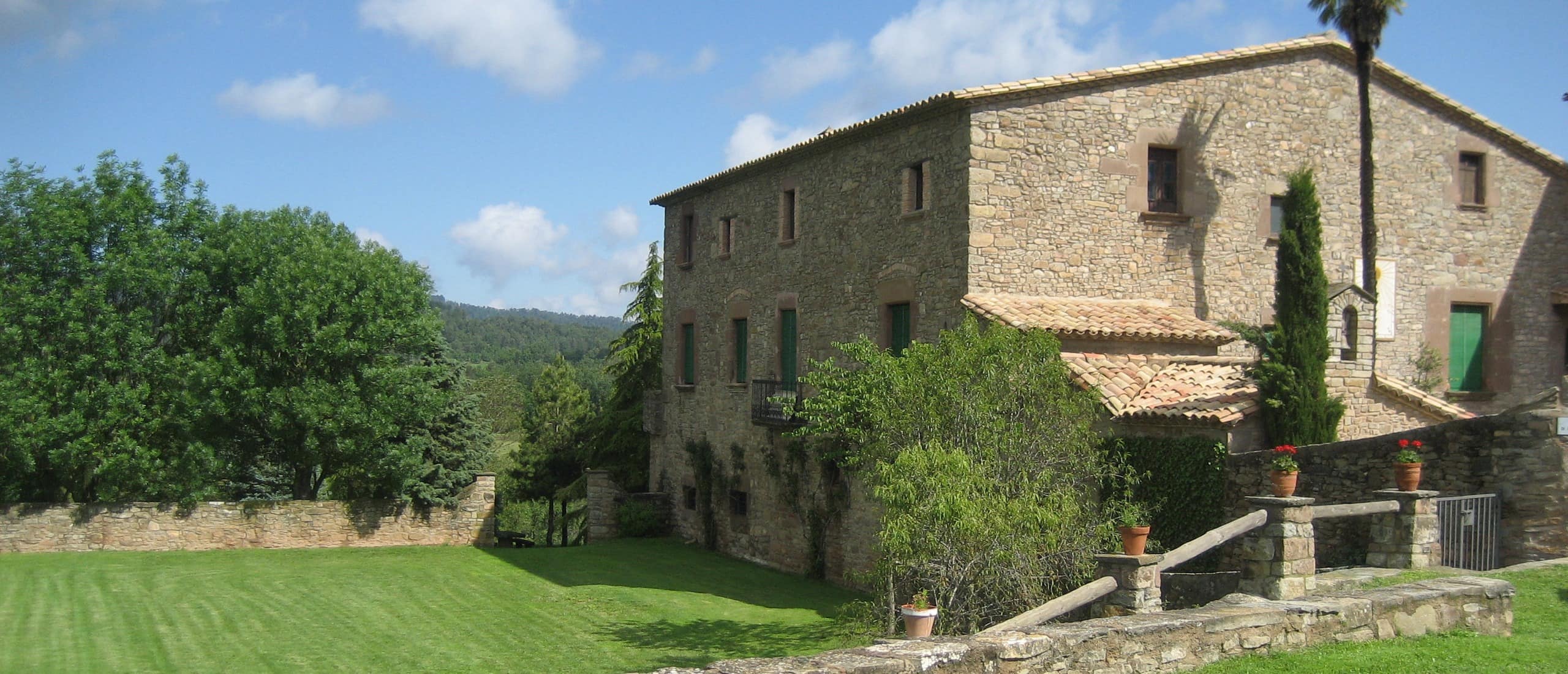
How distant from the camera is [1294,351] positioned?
1480 centimetres

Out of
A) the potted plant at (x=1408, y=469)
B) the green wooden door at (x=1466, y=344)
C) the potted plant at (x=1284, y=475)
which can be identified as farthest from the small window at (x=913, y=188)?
the green wooden door at (x=1466, y=344)

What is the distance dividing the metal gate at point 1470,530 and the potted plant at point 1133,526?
302cm

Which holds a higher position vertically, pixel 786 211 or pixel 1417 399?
pixel 786 211

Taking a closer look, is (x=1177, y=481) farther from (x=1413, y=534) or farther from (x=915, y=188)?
(x=915, y=188)

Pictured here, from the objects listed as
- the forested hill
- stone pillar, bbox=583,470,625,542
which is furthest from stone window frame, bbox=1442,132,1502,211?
the forested hill

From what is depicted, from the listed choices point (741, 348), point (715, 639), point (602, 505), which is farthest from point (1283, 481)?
point (602, 505)

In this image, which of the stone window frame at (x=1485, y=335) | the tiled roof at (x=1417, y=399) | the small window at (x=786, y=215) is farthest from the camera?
the small window at (x=786, y=215)

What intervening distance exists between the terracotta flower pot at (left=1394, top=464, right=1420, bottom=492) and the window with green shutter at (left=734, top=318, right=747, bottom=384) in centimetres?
1434

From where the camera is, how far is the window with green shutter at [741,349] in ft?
82.2

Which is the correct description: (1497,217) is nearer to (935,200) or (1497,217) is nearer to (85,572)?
(935,200)

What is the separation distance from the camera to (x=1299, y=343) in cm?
1485

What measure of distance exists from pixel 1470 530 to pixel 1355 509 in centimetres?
157

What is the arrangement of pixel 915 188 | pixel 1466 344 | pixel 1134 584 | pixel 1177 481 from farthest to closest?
pixel 1466 344 → pixel 915 188 → pixel 1177 481 → pixel 1134 584

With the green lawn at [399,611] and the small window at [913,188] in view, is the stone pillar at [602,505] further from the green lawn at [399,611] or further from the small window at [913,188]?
the small window at [913,188]
